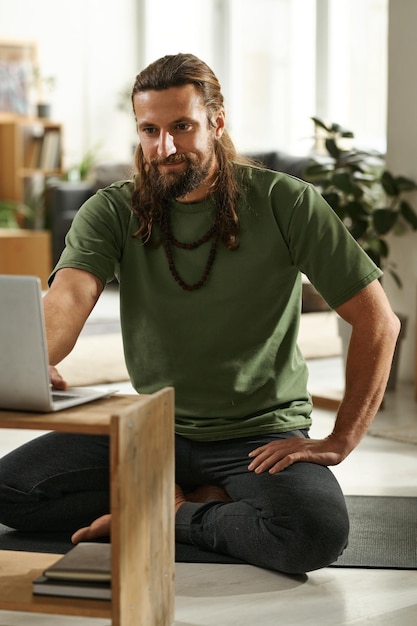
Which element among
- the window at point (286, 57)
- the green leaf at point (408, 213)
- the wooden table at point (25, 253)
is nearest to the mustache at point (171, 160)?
the green leaf at point (408, 213)

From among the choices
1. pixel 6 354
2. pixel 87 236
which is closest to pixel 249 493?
pixel 87 236

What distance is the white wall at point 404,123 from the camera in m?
4.33

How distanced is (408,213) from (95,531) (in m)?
2.33

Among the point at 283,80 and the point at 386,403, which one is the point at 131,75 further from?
the point at 386,403

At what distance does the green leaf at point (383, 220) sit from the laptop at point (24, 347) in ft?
8.75

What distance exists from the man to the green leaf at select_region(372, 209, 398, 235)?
1771mm

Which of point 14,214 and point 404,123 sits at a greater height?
point 404,123

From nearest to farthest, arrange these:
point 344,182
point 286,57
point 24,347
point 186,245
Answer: point 24,347 → point 186,245 → point 344,182 → point 286,57

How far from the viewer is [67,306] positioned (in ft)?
7.47

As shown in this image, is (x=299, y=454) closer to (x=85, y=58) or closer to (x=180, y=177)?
(x=180, y=177)

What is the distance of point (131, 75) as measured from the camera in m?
9.34

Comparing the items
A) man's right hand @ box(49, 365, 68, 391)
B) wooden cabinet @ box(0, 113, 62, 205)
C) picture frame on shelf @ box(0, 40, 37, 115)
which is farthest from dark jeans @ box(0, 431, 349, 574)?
picture frame on shelf @ box(0, 40, 37, 115)

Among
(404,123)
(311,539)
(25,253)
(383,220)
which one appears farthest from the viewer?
(25,253)

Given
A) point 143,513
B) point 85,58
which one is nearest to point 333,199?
point 143,513
